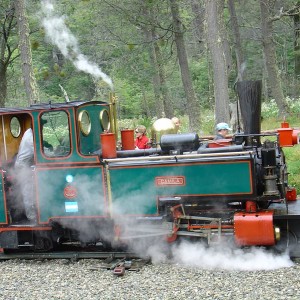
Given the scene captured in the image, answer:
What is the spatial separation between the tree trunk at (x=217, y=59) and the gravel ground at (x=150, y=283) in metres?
4.79

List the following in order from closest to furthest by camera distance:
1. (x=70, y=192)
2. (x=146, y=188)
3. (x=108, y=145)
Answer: (x=146, y=188)
(x=108, y=145)
(x=70, y=192)

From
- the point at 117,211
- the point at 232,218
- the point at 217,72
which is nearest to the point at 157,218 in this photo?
the point at 117,211

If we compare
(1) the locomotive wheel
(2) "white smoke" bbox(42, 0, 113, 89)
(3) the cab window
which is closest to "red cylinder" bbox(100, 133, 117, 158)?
(3) the cab window

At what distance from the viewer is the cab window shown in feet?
23.0

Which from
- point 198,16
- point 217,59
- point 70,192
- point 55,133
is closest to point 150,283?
point 70,192

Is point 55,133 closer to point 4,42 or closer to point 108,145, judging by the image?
point 108,145

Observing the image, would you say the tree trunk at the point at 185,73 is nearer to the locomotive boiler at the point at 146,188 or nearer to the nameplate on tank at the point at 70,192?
the locomotive boiler at the point at 146,188

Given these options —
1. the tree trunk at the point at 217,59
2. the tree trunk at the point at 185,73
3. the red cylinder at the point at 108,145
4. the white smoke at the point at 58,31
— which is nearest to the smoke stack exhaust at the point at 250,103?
the red cylinder at the point at 108,145

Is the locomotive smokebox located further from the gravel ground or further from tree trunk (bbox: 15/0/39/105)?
tree trunk (bbox: 15/0/39/105)

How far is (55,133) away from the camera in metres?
7.11

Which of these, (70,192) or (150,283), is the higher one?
(70,192)

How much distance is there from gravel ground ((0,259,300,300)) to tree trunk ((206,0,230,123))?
4793 millimetres

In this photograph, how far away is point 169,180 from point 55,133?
1.77 metres

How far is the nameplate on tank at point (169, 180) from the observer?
6.63 m
